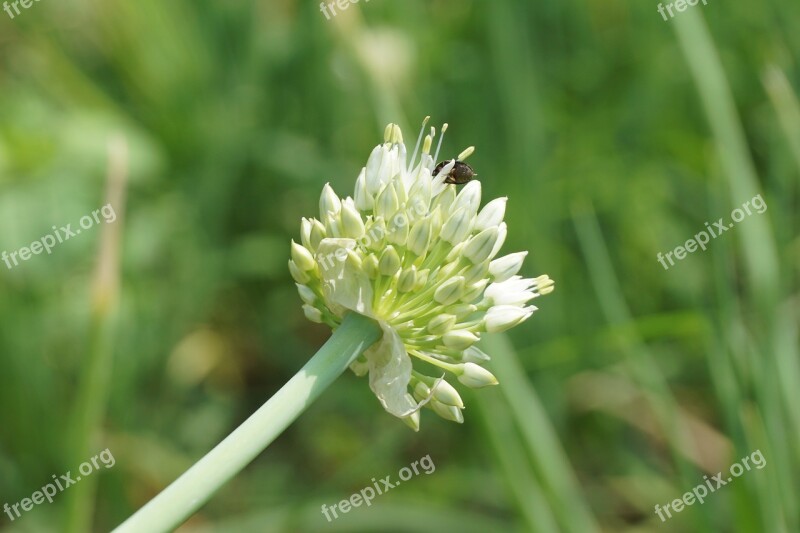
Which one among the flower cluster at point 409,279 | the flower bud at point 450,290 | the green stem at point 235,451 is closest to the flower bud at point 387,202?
the flower cluster at point 409,279

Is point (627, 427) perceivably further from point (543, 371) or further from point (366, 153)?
point (366, 153)

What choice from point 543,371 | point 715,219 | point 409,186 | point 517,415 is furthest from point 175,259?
point 409,186

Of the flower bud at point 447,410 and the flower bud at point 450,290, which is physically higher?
the flower bud at point 450,290

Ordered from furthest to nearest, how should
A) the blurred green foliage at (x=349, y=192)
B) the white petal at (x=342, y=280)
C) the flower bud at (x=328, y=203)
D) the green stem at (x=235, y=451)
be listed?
the blurred green foliage at (x=349, y=192) < the flower bud at (x=328, y=203) < the white petal at (x=342, y=280) < the green stem at (x=235, y=451)

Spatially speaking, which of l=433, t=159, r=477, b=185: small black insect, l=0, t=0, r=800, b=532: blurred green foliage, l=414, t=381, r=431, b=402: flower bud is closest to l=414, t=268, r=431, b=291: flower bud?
l=414, t=381, r=431, b=402: flower bud

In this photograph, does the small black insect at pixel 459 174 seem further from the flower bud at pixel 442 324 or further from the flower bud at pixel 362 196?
the flower bud at pixel 442 324

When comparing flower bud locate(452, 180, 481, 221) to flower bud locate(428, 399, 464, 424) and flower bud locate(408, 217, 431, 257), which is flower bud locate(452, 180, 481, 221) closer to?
flower bud locate(408, 217, 431, 257)
